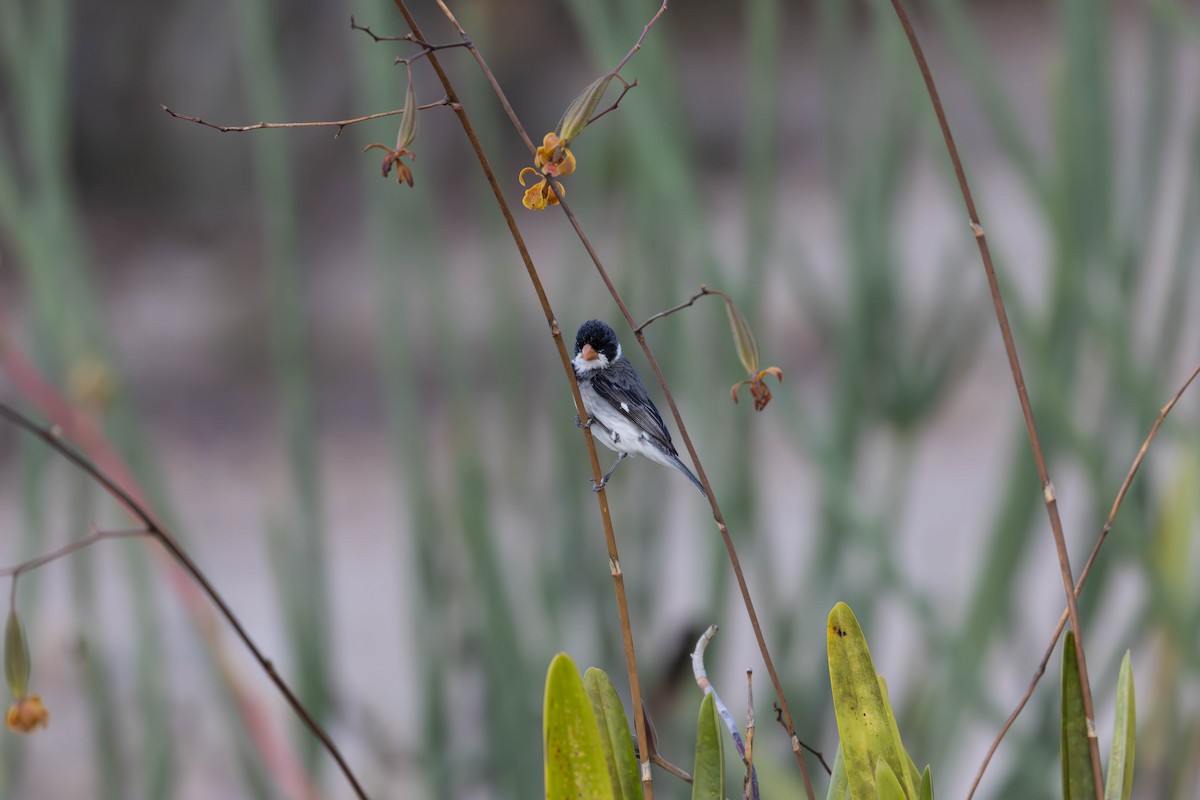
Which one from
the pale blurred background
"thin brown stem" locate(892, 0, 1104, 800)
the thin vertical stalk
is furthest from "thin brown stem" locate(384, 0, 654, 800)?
the thin vertical stalk

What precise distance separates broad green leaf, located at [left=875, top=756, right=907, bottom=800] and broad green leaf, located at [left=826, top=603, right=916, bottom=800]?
0.04 meters

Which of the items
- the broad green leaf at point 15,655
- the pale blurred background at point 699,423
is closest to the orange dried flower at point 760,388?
the broad green leaf at point 15,655

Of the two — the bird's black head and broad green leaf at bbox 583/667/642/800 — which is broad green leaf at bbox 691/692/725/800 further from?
the bird's black head

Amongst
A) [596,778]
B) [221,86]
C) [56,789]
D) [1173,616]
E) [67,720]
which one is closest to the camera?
[596,778]

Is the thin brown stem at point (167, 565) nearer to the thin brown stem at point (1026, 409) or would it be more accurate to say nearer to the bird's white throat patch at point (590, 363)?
the bird's white throat patch at point (590, 363)

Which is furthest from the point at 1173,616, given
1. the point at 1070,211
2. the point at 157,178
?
the point at 157,178

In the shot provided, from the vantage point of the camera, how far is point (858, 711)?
1.21 ft

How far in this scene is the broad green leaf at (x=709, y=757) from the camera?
13.8 inches

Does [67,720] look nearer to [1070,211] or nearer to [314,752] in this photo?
[314,752]

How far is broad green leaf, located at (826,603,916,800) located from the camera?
36 centimetres

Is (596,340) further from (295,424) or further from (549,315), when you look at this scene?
(295,424)

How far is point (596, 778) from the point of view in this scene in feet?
1.07

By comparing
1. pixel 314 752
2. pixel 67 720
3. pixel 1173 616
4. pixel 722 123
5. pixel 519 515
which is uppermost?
pixel 722 123

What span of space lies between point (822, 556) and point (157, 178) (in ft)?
12.9
